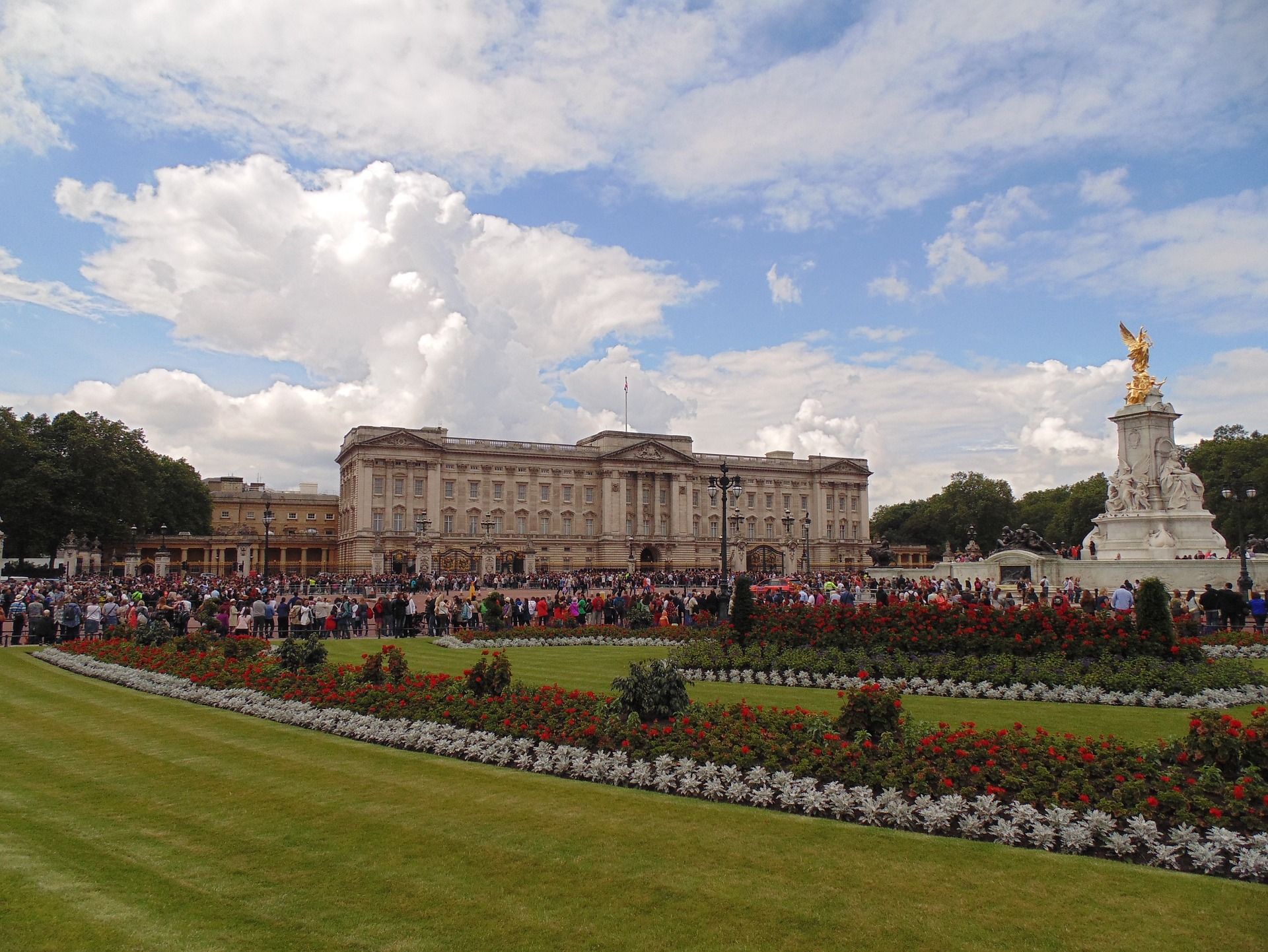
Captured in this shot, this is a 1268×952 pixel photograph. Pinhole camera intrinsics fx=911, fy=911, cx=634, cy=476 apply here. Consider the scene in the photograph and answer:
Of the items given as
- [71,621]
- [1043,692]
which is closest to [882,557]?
[1043,692]

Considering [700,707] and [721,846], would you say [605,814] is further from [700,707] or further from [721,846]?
[700,707]

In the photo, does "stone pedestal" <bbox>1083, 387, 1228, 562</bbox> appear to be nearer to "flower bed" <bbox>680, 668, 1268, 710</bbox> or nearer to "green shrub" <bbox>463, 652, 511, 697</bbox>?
"flower bed" <bbox>680, 668, 1268, 710</bbox>

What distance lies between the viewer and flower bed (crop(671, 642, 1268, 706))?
13508 mm

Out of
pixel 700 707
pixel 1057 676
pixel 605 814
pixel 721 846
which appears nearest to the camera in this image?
pixel 721 846

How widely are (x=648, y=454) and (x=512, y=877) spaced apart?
8614cm

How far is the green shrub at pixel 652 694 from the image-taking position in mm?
10359

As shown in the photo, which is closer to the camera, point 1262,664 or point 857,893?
point 857,893

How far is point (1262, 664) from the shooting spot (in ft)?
57.6

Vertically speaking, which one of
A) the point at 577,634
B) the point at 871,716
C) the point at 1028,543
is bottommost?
the point at 577,634

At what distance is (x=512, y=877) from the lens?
21.5 ft

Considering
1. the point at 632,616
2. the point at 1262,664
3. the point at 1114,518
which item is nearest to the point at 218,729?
the point at 632,616

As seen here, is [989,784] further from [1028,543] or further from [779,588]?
[1028,543]

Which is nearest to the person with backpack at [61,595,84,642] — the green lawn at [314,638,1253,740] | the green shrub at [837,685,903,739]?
the green lawn at [314,638,1253,740]

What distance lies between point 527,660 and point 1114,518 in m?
29.2
